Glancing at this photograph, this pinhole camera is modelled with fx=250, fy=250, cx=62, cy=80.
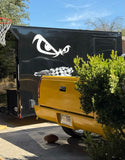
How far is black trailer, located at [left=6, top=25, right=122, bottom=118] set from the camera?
24.0 feet

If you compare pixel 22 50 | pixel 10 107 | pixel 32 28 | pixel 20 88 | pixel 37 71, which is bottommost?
pixel 10 107

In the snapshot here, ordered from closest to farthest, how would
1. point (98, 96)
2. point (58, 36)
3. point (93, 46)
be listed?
point (98, 96) → point (58, 36) → point (93, 46)

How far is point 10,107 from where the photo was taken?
324 inches

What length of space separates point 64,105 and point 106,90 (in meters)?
1.79

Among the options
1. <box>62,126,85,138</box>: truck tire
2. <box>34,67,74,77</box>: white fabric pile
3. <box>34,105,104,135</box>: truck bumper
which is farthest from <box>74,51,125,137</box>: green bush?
<box>34,67,74,77</box>: white fabric pile

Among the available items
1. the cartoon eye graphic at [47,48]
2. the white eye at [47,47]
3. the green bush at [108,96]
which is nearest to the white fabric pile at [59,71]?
the cartoon eye graphic at [47,48]

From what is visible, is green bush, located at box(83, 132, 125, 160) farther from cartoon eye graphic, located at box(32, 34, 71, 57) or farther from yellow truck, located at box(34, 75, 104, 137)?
cartoon eye graphic, located at box(32, 34, 71, 57)

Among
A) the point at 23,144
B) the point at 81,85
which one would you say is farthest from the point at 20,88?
the point at 81,85

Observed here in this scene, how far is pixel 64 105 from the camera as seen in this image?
4.91 metres

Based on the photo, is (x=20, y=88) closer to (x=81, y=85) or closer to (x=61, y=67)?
(x=61, y=67)

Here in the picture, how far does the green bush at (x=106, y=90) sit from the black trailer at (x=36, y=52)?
13.3 ft

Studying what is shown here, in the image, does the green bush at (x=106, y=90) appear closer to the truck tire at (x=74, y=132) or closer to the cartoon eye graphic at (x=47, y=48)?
the truck tire at (x=74, y=132)

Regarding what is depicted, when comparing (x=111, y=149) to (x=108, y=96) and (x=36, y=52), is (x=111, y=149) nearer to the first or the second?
(x=108, y=96)

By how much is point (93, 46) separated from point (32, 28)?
2.33 meters
